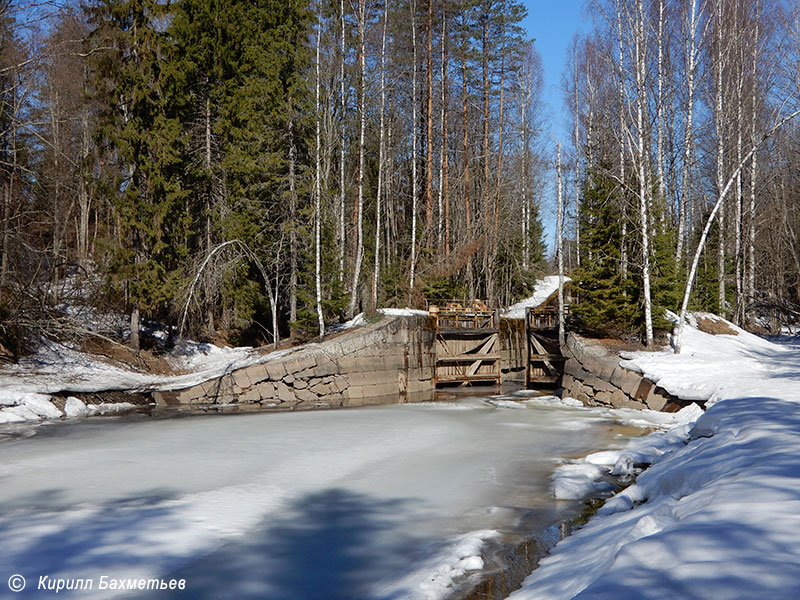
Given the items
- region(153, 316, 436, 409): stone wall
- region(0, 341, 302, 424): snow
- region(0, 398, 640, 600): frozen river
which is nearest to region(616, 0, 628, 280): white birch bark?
region(153, 316, 436, 409): stone wall

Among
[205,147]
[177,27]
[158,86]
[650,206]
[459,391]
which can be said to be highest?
[177,27]

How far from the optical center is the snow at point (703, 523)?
7.52 ft

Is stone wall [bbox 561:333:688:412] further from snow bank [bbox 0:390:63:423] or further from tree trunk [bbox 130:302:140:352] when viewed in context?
snow bank [bbox 0:390:63:423]

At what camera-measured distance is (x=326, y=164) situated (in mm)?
17766

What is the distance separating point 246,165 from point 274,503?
45.8 feet

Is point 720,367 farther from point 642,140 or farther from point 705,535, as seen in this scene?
point 705,535

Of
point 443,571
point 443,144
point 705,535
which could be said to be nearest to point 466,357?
point 443,144

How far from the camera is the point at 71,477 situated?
661 centimetres

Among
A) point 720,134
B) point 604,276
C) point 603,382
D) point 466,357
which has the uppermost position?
point 720,134

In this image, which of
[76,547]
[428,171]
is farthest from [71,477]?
[428,171]

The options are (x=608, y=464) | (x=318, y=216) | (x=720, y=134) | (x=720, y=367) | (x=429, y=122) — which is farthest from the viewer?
(x=429, y=122)

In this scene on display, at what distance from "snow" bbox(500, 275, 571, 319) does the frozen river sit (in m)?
12.3

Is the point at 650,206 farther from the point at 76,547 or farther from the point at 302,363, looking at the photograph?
the point at 76,547

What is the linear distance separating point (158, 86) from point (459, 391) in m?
A: 12.7
